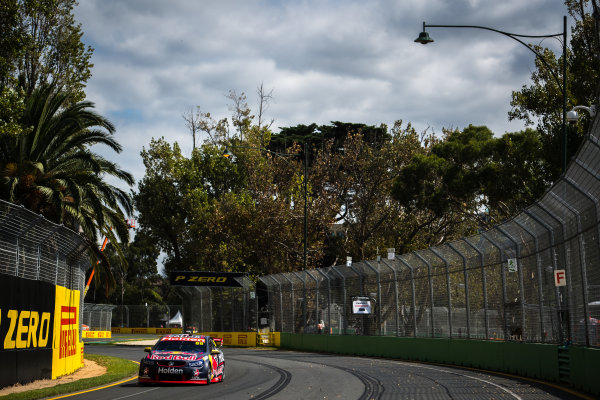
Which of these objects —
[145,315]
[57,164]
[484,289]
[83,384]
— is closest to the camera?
[83,384]

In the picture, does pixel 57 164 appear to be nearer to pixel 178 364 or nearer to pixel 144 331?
pixel 178 364

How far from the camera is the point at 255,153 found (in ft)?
189

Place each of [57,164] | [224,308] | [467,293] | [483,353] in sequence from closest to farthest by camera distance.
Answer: [483,353]
[467,293]
[57,164]
[224,308]

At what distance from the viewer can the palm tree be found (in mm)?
25031

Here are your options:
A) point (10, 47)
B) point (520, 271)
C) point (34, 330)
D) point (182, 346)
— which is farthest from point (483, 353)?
point (10, 47)

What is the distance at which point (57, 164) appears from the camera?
1057 inches

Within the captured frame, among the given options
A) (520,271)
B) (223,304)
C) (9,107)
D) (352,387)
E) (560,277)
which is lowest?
(352,387)

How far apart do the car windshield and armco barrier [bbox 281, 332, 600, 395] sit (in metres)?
7.84

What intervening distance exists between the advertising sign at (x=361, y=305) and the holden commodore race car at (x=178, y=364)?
1424 centimetres

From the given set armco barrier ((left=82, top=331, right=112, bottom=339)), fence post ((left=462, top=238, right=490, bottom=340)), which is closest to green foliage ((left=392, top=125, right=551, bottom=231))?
fence post ((left=462, top=238, right=490, bottom=340))

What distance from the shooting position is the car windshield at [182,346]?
1767cm

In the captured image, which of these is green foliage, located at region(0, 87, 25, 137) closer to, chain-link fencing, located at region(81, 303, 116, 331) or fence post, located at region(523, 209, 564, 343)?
fence post, located at region(523, 209, 564, 343)

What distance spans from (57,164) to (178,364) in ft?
41.4

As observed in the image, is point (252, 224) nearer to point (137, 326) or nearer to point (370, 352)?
point (370, 352)
